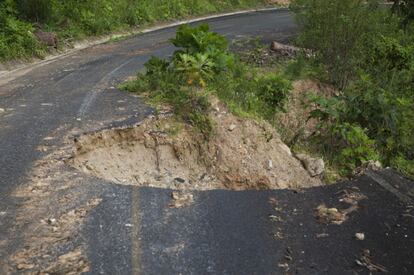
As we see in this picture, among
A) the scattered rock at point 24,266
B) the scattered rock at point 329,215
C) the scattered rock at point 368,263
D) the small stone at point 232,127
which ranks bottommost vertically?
the scattered rock at point 329,215

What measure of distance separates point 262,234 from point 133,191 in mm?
1595

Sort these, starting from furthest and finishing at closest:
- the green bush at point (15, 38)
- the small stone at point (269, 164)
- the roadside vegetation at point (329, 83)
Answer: the green bush at point (15, 38) < the roadside vegetation at point (329, 83) < the small stone at point (269, 164)

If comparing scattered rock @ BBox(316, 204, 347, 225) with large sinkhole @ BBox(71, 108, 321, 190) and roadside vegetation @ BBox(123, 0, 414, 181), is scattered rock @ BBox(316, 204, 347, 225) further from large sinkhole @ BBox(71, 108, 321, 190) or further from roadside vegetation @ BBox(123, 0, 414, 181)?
roadside vegetation @ BBox(123, 0, 414, 181)

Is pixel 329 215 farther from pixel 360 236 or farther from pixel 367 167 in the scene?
pixel 367 167

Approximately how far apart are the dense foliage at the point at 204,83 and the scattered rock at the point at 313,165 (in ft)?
4.33

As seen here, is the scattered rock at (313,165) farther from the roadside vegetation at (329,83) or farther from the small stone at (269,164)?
the small stone at (269,164)

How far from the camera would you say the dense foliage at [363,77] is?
7207mm

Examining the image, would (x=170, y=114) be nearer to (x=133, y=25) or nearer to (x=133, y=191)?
(x=133, y=191)

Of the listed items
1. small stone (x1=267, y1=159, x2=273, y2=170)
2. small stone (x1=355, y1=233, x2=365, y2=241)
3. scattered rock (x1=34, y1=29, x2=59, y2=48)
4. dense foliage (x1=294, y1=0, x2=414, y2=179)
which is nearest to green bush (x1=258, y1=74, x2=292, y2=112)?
dense foliage (x1=294, y1=0, x2=414, y2=179)

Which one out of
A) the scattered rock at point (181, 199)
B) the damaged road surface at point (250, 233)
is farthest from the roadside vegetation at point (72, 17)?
the damaged road surface at point (250, 233)

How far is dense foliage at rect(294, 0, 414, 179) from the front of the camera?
23.6 ft

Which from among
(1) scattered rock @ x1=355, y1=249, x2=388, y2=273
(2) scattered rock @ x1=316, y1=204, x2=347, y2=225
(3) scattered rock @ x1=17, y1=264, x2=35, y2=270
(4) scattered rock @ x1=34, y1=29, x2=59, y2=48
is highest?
(4) scattered rock @ x1=34, y1=29, x2=59, y2=48

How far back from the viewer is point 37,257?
4.10m

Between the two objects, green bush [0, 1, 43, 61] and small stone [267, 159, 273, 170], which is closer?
small stone [267, 159, 273, 170]
